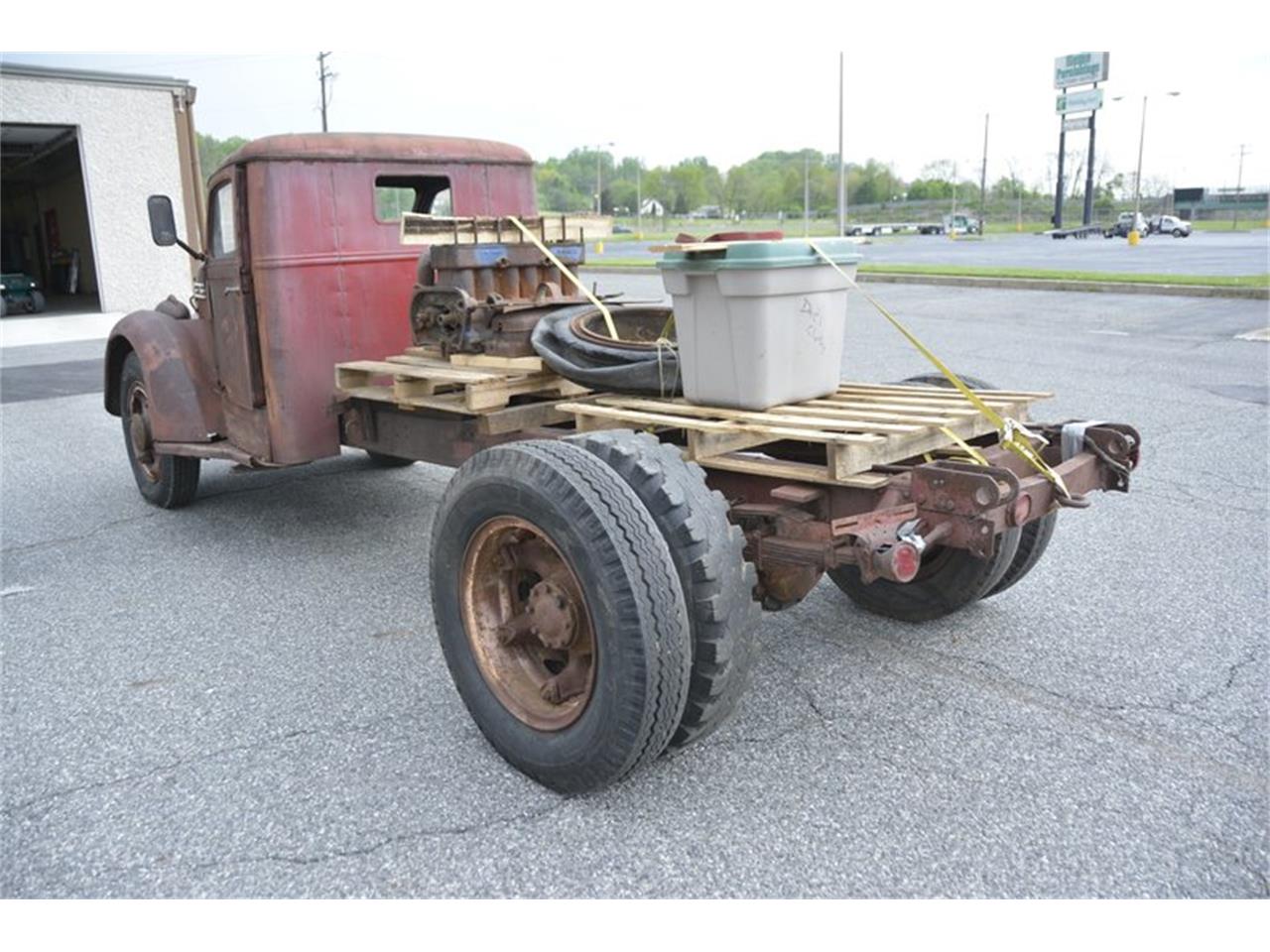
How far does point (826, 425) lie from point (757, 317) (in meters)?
0.45

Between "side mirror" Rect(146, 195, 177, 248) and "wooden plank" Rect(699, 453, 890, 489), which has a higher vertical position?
"side mirror" Rect(146, 195, 177, 248)

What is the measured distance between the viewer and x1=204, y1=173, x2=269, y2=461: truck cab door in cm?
543

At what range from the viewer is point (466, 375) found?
14.7 ft

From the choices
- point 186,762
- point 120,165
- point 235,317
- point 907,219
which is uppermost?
point 120,165

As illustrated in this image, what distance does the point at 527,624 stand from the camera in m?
3.44

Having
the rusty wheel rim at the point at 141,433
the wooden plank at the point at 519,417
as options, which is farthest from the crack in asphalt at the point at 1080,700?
the rusty wheel rim at the point at 141,433

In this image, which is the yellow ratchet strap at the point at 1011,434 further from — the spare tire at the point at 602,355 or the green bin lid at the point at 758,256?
the spare tire at the point at 602,355

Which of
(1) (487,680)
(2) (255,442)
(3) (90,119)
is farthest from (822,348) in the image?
(3) (90,119)

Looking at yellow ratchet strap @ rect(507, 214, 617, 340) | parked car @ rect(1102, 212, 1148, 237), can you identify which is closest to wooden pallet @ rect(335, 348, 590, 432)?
yellow ratchet strap @ rect(507, 214, 617, 340)

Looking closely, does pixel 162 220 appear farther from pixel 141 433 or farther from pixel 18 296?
pixel 18 296

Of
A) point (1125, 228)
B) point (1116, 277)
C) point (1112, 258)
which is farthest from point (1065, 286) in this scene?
point (1125, 228)

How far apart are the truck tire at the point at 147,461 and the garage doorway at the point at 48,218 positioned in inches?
774

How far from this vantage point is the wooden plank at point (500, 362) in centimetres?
462

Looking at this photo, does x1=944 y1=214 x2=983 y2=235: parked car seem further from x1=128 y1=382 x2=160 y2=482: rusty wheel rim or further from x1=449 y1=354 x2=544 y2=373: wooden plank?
x1=449 y1=354 x2=544 y2=373: wooden plank
